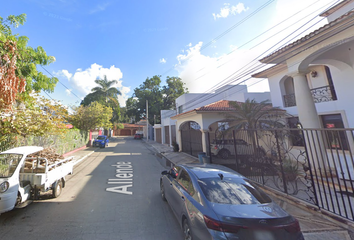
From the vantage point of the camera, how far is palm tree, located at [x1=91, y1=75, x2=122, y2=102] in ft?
94.4

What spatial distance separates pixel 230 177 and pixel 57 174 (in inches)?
212

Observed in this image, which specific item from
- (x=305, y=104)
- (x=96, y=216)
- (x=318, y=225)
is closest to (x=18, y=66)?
(x=96, y=216)

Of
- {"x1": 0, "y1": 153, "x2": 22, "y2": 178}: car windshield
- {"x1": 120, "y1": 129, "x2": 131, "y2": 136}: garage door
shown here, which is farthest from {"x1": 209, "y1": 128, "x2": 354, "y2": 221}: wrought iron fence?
{"x1": 120, "y1": 129, "x2": 131, "y2": 136}: garage door

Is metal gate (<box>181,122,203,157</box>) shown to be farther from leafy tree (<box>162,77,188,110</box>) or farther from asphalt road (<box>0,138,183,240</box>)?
leafy tree (<box>162,77,188,110</box>)

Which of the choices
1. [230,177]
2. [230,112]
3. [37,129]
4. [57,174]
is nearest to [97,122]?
[37,129]

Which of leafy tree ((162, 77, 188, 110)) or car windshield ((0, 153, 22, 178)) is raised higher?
leafy tree ((162, 77, 188, 110))

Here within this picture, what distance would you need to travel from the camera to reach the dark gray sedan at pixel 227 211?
2023mm

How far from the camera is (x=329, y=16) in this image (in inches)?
320

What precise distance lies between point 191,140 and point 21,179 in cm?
1036

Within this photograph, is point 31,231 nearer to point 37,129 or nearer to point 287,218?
point 37,129

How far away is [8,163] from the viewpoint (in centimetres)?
414

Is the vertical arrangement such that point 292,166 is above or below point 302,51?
below

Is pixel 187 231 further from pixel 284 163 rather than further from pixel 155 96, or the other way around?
pixel 155 96

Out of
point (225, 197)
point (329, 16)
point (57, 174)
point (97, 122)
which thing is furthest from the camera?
point (97, 122)
